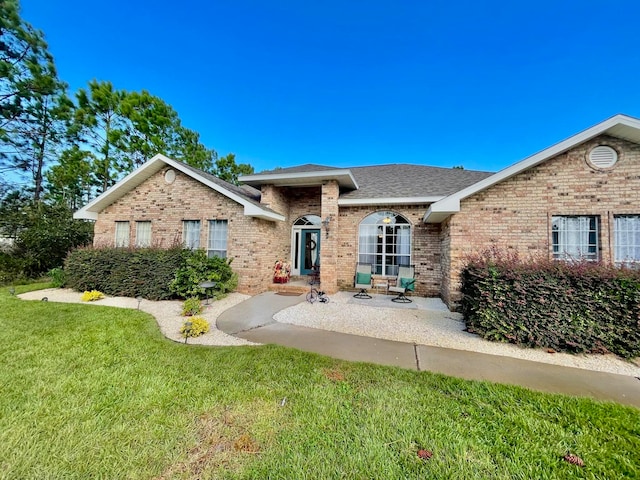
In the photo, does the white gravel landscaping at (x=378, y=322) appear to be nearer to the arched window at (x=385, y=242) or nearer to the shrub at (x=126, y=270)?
the shrub at (x=126, y=270)

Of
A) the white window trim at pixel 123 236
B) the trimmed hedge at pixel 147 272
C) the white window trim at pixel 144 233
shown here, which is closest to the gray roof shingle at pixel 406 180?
the trimmed hedge at pixel 147 272

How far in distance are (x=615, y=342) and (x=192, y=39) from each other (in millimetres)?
19100

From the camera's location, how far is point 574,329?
14.7 feet

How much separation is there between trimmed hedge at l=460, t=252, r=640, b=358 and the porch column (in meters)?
5.49

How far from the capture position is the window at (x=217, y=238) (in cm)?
998

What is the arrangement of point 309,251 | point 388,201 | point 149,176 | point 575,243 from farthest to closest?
point 309,251
point 149,176
point 388,201
point 575,243

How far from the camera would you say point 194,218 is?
1014 cm

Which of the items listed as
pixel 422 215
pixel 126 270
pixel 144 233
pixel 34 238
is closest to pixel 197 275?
pixel 126 270

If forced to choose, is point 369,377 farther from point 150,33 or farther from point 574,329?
point 150,33

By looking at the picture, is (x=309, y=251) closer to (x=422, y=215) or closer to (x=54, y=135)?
(x=422, y=215)

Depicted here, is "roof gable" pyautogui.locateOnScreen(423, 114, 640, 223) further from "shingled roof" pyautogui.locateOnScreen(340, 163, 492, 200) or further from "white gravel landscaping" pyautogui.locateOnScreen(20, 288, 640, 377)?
"white gravel landscaping" pyautogui.locateOnScreen(20, 288, 640, 377)

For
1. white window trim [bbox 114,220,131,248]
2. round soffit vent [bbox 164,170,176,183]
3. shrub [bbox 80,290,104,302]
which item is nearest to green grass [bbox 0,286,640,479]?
shrub [bbox 80,290,104,302]

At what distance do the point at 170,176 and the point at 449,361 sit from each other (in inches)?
458

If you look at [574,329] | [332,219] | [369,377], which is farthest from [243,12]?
[574,329]
